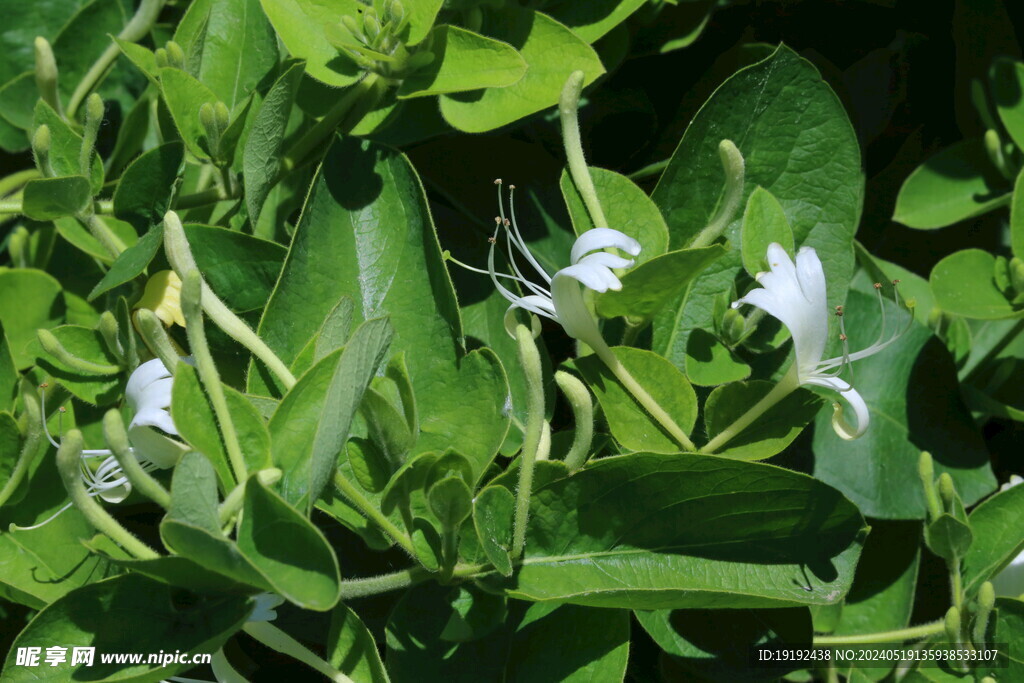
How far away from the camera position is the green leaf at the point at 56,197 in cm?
89

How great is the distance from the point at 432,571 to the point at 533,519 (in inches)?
3.7

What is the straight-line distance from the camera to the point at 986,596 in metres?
0.83

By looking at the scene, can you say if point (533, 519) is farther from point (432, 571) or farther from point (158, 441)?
point (158, 441)

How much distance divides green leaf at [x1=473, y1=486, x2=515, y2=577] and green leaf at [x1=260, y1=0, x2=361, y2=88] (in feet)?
1.48

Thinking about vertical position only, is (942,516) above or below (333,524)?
above

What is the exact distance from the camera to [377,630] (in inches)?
39.2

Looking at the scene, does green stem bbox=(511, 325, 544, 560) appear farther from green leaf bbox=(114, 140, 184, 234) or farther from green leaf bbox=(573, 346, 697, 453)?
green leaf bbox=(114, 140, 184, 234)

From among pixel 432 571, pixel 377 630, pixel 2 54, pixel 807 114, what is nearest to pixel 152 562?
pixel 432 571

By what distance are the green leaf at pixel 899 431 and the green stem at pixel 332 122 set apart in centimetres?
57

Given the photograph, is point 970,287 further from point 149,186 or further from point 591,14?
point 149,186

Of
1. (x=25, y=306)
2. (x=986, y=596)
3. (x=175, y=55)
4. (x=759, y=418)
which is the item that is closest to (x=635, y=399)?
(x=759, y=418)

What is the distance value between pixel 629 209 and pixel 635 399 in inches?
7.0

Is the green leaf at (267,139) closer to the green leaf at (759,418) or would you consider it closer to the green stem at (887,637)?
the green leaf at (759,418)

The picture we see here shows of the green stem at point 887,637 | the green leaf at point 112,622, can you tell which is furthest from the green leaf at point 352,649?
the green stem at point 887,637
